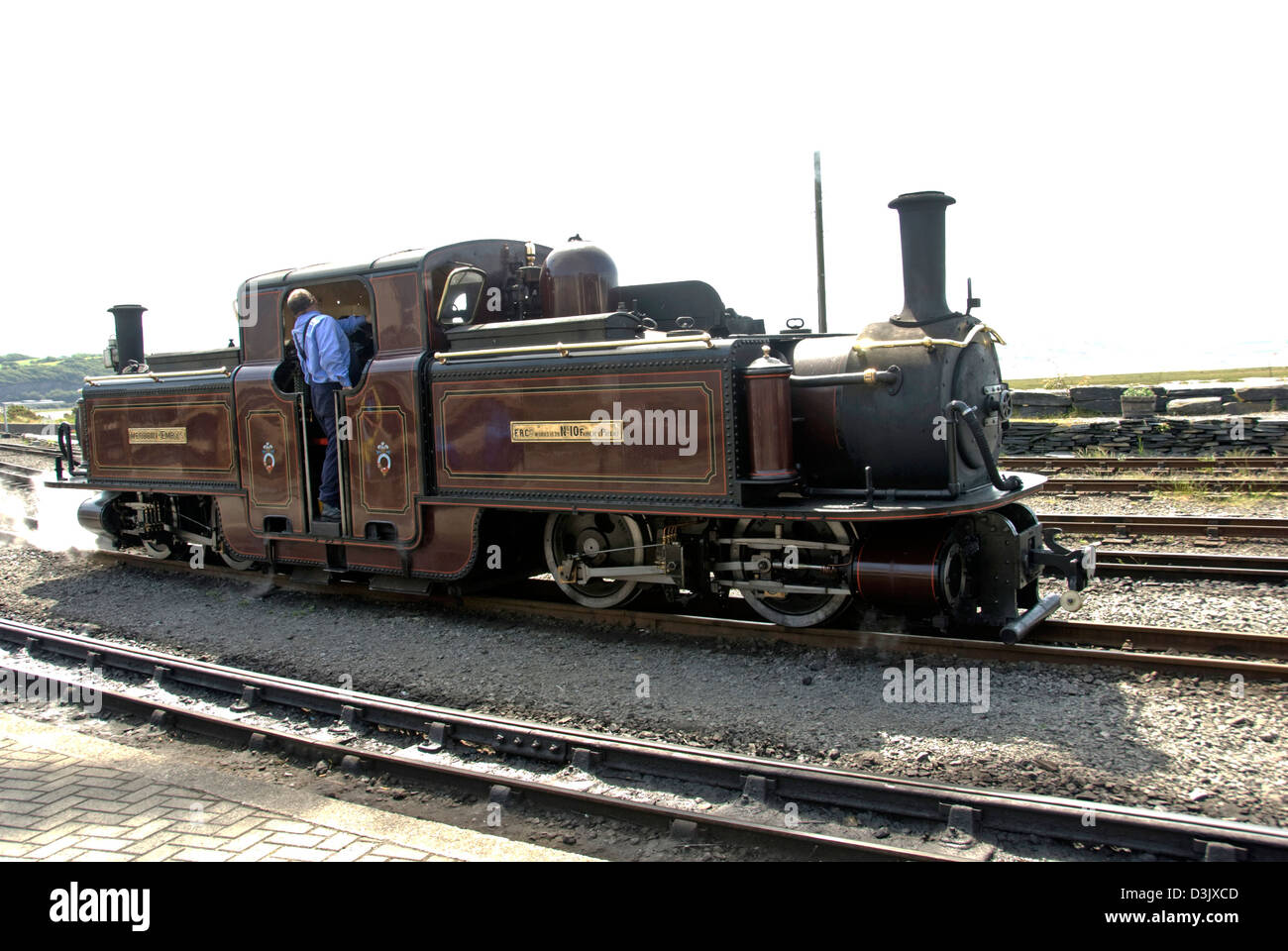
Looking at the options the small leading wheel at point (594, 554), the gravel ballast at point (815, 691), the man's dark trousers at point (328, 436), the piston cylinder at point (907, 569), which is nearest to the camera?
the gravel ballast at point (815, 691)

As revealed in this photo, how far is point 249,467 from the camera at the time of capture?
856cm

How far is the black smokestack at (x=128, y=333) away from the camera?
36.4 feet

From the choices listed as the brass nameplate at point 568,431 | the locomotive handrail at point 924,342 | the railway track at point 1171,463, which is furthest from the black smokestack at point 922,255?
the railway track at point 1171,463

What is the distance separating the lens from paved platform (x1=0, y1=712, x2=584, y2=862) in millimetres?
3738

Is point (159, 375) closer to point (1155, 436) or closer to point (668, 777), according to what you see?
point (668, 777)

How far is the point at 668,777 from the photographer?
14.2 feet

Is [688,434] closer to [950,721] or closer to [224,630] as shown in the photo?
[950,721]

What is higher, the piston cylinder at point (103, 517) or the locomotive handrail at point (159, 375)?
the locomotive handrail at point (159, 375)

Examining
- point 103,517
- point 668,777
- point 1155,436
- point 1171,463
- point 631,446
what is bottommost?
point 668,777

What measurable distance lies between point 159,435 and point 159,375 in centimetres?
60

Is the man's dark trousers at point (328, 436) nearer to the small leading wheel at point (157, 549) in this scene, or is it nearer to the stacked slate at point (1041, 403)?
the small leading wheel at point (157, 549)

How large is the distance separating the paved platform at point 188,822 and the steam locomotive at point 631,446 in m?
2.77

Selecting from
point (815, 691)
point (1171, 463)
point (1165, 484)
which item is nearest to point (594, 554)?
point (815, 691)
